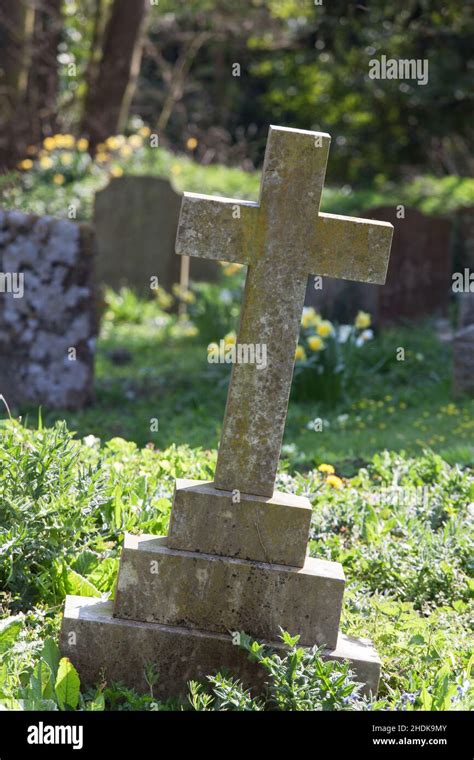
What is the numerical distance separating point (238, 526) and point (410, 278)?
745cm

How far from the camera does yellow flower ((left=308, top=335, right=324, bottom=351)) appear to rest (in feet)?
25.1

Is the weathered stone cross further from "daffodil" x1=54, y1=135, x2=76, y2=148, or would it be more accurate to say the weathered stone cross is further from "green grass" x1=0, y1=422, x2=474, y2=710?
"daffodil" x1=54, y1=135, x2=76, y2=148

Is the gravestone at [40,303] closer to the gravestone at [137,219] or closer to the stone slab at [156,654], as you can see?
the gravestone at [137,219]

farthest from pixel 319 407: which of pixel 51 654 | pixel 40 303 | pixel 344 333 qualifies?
pixel 51 654

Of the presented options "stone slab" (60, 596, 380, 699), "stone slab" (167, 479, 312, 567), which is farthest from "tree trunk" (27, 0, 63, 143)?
"stone slab" (60, 596, 380, 699)

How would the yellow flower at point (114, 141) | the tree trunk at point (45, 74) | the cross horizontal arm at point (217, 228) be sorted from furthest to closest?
1. the tree trunk at point (45, 74)
2. the yellow flower at point (114, 141)
3. the cross horizontal arm at point (217, 228)

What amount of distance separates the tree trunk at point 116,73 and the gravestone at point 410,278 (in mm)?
5706

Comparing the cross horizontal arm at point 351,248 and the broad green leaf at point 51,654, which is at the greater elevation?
the cross horizontal arm at point 351,248

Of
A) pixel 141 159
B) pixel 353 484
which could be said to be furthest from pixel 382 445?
pixel 141 159

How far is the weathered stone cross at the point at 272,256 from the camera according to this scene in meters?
3.55

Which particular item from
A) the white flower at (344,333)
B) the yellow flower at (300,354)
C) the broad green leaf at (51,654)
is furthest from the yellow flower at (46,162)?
the broad green leaf at (51,654)

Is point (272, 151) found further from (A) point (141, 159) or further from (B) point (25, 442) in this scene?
(A) point (141, 159)

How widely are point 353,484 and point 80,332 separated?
3288 mm

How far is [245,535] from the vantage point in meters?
3.64
